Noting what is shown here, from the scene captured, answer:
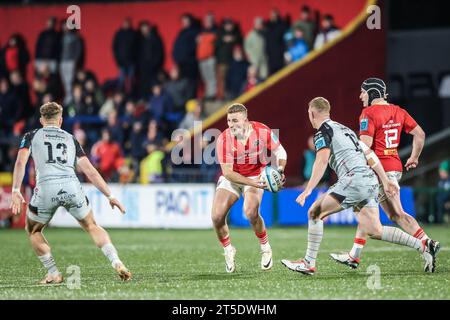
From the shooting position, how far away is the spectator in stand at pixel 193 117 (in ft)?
80.6

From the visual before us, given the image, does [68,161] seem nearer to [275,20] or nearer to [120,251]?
[120,251]

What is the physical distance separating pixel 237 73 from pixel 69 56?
5.59 metres

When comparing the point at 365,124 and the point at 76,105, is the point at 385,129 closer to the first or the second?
the point at 365,124

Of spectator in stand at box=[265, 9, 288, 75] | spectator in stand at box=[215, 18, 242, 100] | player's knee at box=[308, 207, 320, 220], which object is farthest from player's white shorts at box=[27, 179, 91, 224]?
spectator in stand at box=[215, 18, 242, 100]

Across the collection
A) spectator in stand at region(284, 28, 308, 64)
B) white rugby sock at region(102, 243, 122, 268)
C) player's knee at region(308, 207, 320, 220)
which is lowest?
white rugby sock at region(102, 243, 122, 268)

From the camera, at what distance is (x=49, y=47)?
28.2 metres

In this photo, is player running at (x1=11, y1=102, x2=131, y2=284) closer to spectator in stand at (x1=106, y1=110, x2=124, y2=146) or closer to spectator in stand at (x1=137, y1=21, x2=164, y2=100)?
spectator in stand at (x1=106, y1=110, x2=124, y2=146)

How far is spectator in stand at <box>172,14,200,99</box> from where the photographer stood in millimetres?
26625

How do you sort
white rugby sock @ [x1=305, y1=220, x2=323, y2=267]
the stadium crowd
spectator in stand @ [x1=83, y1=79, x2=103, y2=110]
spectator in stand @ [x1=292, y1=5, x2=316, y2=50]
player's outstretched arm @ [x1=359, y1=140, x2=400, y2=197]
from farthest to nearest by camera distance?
spectator in stand @ [x1=83, y1=79, x2=103, y2=110] < spectator in stand @ [x1=292, y1=5, x2=316, y2=50] < the stadium crowd < player's outstretched arm @ [x1=359, y1=140, x2=400, y2=197] < white rugby sock @ [x1=305, y1=220, x2=323, y2=267]

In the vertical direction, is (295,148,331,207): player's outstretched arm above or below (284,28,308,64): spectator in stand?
below

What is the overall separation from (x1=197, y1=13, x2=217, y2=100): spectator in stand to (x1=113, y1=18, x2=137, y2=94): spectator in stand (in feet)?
6.26
